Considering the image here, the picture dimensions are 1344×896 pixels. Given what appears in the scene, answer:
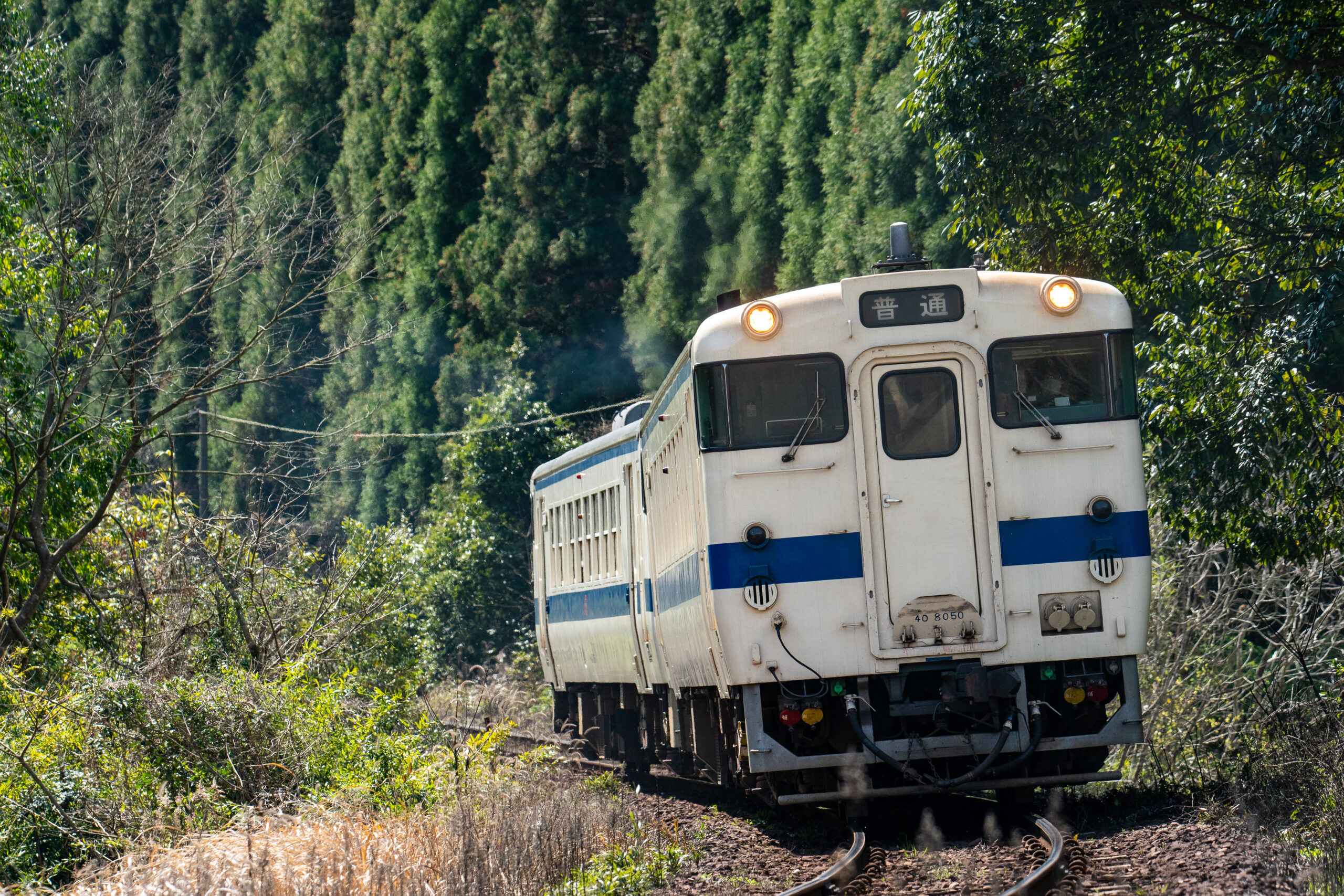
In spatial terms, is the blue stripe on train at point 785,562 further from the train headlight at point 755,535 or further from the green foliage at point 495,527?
the green foliage at point 495,527

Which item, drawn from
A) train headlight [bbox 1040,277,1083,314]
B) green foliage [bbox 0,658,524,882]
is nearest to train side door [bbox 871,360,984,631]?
train headlight [bbox 1040,277,1083,314]

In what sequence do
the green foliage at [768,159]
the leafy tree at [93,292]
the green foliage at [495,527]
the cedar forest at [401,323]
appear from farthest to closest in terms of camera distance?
the green foliage at [495,527] → the green foliage at [768,159] → the leafy tree at [93,292] → the cedar forest at [401,323]

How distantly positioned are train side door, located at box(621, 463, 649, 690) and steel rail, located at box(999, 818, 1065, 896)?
5509mm

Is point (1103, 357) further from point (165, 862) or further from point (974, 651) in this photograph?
point (165, 862)

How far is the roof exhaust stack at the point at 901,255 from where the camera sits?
29.0 feet

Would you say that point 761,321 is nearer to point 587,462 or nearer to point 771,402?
point 771,402

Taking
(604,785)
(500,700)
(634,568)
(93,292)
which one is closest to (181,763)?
(604,785)

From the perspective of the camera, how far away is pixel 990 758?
25.5 ft

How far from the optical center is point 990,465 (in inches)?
318

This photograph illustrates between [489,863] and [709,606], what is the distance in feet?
6.43

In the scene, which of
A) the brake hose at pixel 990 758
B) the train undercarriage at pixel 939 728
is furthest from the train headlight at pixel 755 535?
the brake hose at pixel 990 758

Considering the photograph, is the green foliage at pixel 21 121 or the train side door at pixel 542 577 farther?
the train side door at pixel 542 577

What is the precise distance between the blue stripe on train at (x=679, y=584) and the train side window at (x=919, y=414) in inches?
55.7

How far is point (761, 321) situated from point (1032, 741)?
9.27 feet
